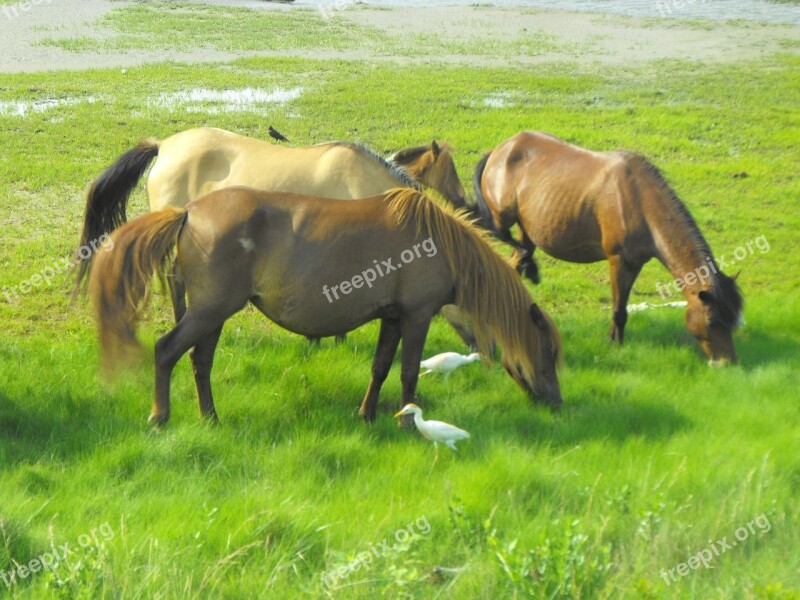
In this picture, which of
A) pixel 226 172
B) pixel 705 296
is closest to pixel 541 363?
pixel 705 296

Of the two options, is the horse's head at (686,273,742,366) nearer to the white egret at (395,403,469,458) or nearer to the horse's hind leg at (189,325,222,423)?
the white egret at (395,403,469,458)

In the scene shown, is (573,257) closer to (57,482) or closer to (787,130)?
(57,482)

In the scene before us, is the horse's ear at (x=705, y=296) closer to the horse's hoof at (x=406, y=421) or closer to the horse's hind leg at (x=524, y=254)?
the horse's hind leg at (x=524, y=254)

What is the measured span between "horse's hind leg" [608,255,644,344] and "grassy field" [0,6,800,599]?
17 cm

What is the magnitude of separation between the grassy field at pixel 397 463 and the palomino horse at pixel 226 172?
3.09 feet

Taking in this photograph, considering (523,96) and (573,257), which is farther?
(523,96)

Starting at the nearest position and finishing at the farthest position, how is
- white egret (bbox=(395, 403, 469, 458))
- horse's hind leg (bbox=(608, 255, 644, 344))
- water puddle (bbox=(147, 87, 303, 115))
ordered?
white egret (bbox=(395, 403, 469, 458)) → horse's hind leg (bbox=(608, 255, 644, 344)) → water puddle (bbox=(147, 87, 303, 115))

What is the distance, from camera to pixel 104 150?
536 inches

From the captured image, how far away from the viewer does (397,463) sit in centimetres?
564

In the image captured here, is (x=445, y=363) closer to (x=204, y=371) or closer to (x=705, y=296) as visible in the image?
(x=204, y=371)

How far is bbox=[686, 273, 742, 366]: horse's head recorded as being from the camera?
292 inches

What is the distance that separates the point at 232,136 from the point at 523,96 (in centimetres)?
1144

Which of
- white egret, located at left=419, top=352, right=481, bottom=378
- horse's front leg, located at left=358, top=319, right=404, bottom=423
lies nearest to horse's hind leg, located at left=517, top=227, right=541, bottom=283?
white egret, located at left=419, top=352, right=481, bottom=378

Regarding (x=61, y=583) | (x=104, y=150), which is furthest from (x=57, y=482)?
(x=104, y=150)
